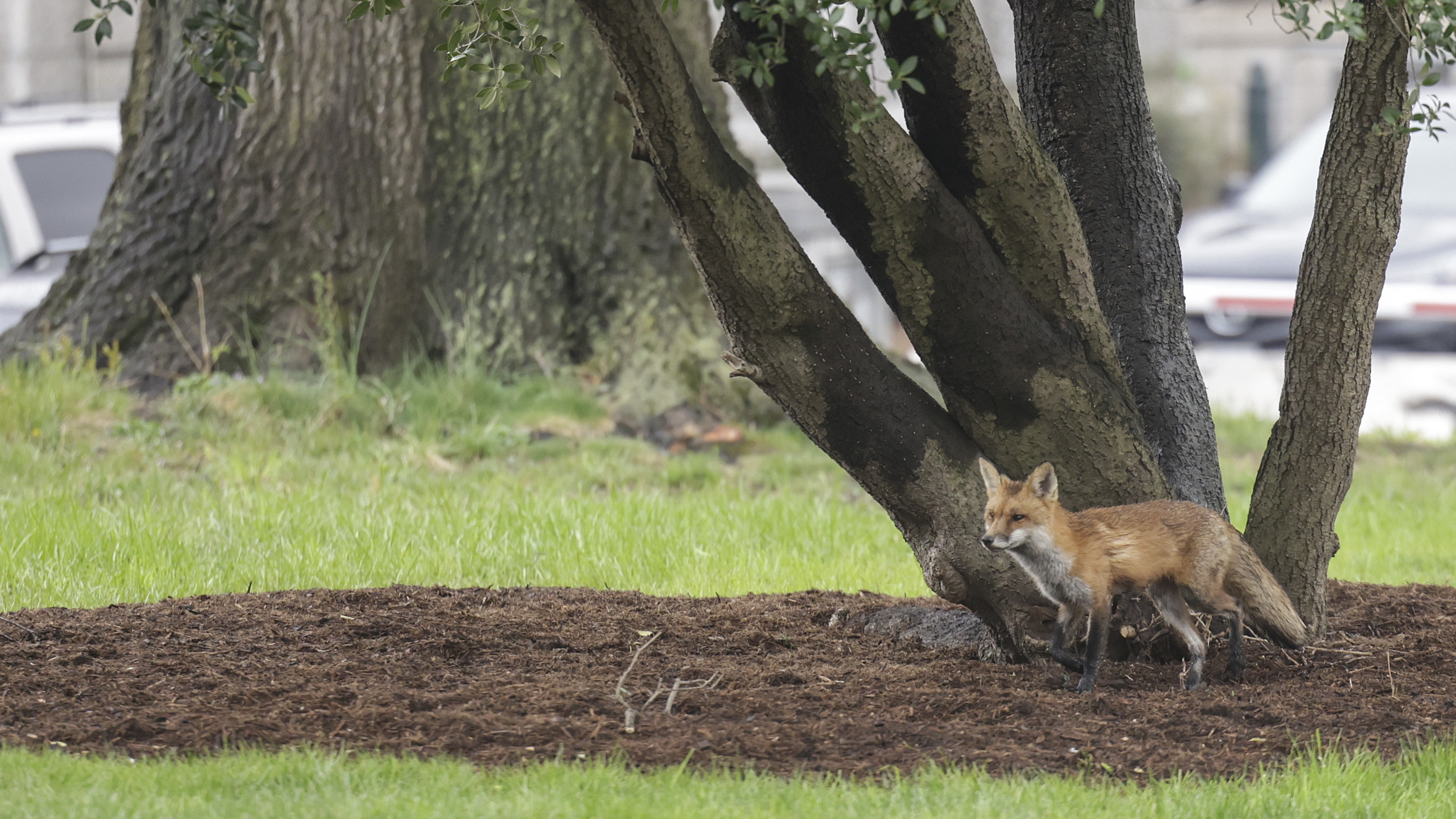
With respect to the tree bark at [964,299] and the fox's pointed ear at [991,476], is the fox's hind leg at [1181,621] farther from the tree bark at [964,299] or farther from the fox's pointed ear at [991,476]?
the fox's pointed ear at [991,476]

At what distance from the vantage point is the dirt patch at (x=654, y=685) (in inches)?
149

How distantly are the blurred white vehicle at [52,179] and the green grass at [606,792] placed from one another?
11151 mm

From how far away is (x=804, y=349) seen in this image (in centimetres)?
432

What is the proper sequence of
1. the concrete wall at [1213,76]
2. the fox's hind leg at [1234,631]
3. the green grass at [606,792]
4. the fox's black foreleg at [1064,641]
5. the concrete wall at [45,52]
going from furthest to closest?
1. the concrete wall at [1213,76]
2. the concrete wall at [45,52]
3. the fox's hind leg at [1234,631]
4. the fox's black foreleg at [1064,641]
5. the green grass at [606,792]

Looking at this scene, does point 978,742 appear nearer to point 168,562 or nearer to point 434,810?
point 434,810

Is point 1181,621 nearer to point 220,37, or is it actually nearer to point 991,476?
point 991,476

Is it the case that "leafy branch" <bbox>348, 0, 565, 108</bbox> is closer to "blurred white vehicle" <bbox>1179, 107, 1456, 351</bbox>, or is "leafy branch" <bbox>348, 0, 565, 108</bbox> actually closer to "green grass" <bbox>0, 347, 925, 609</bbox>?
"green grass" <bbox>0, 347, 925, 609</bbox>

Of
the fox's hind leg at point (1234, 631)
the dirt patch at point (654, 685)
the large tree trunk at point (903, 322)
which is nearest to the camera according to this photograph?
the dirt patch at point (654, 685)

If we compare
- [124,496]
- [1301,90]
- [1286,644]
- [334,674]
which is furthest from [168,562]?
[1301,90]

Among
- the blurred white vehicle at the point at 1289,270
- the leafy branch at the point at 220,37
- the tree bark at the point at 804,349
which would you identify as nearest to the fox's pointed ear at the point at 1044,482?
the tree bark at the point at 804,349

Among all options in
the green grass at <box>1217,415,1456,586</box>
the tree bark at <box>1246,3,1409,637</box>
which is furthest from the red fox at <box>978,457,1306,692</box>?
the green grass at <box>1217,415,1456,586</box>

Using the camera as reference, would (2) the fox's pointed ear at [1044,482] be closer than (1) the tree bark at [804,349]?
No

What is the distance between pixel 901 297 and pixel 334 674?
202cm

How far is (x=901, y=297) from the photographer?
451 cm
